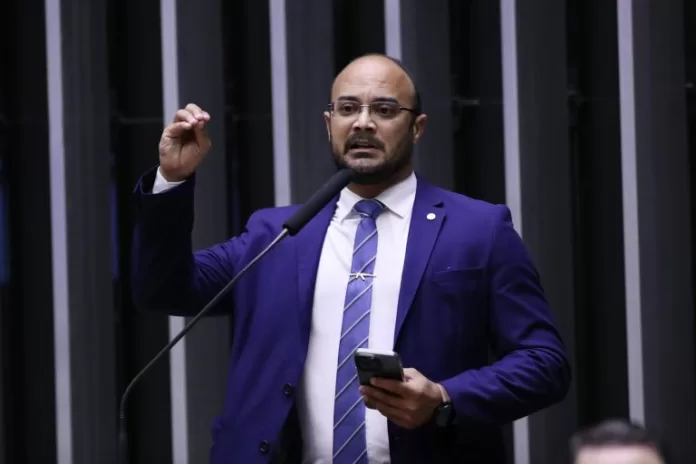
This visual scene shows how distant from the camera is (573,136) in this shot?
2.85 metres

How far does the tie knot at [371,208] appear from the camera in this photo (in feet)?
6.19

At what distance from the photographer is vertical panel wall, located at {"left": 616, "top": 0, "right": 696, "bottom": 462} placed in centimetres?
274

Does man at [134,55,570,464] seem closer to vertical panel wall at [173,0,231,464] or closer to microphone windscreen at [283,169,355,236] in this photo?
microphone windscreen at [283,169,355,236]

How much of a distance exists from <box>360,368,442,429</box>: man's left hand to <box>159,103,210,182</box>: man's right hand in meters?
0.45

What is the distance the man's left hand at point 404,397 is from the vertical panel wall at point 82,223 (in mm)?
1478

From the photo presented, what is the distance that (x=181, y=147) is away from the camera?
179 cm

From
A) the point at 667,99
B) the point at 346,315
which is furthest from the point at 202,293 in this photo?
the point at 667,99

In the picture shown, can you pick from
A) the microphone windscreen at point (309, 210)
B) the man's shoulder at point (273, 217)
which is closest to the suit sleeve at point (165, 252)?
the man's shoulder at point (273, 217)

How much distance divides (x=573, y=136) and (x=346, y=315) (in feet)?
4.09

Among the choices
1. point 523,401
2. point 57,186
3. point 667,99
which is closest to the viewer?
point 523,401

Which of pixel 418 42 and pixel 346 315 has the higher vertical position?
pixel 418 42

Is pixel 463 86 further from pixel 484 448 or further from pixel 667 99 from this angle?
pixel 484 448

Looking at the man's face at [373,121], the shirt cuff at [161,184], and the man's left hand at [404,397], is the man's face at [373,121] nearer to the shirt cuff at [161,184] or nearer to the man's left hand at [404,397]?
the shirt cuff at [161,184]

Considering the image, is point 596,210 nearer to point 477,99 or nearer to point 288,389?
point 477,99
